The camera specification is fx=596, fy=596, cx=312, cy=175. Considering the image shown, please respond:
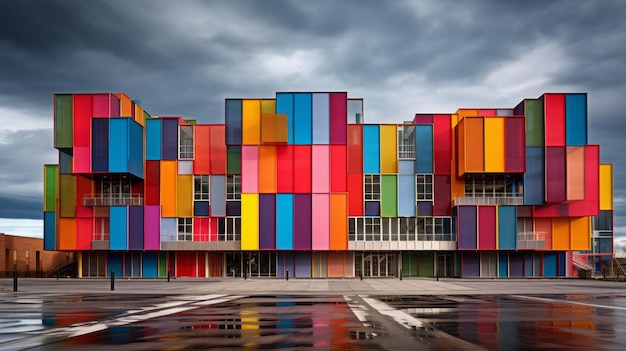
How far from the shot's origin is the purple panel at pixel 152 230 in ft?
186

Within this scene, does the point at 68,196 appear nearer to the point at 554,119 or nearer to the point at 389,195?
the point at 389,195

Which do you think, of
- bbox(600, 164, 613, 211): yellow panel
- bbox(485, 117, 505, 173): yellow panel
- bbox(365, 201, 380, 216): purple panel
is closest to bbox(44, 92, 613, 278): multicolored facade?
bbox(485, 117, 505, 173): yellow panel

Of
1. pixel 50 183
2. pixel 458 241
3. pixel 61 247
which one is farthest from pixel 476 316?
pixel 50 183

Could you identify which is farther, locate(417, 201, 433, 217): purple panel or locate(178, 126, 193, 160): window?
locate(178, 126, 193, 160): window

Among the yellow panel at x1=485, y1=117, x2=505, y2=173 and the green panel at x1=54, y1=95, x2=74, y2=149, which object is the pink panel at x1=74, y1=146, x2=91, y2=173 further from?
the yellow panel at x1=485, y1=117, x2=505, y2=173

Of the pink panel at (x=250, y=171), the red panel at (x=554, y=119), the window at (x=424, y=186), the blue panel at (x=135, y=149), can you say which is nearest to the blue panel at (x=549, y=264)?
the red panel at (x=554, y=119)

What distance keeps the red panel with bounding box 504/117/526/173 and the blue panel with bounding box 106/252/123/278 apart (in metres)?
38.2

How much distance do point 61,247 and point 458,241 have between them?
38.2 m

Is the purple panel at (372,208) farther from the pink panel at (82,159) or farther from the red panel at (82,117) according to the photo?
the red panel at (82,117)

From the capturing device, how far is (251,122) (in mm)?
57000

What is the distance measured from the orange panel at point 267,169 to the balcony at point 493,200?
17.6 meters

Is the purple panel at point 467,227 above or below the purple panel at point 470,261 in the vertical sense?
above

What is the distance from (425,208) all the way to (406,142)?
6.65m

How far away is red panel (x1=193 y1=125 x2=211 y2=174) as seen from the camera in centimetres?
5806
